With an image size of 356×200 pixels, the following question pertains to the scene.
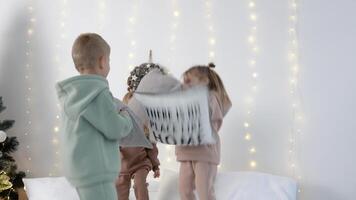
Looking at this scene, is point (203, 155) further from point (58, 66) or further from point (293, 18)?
point (58, 66)

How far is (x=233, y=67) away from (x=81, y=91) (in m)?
1.24

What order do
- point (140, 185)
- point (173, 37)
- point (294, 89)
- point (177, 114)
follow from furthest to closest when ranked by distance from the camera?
1. point (173, 37)
2. point (294, 89)
3. point (140, 185)
4. point (177, 114)

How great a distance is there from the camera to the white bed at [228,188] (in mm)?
2574

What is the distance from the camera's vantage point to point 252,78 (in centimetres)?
293

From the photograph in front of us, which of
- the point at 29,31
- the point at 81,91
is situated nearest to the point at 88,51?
the point at 81,91

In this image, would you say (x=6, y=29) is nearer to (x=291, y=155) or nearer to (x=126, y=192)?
(x=126, y=192)

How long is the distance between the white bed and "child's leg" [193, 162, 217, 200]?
11 cm

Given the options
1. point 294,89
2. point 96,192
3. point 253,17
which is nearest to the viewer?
point 96,192

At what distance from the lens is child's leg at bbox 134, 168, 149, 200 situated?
273 cm

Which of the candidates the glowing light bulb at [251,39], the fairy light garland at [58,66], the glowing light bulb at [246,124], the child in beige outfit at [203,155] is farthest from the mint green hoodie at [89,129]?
the fairy light garland at [58,66]

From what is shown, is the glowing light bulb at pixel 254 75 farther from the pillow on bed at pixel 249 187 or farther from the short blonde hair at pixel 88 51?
the short blonde hair at pixel 88 51

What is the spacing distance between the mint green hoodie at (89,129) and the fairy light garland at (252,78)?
1.12 m

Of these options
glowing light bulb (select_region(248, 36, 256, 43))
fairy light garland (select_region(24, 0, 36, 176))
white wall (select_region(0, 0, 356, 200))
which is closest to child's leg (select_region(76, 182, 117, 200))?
white wall (select_region(0, 0, 356, 200))

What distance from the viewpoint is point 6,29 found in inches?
139
